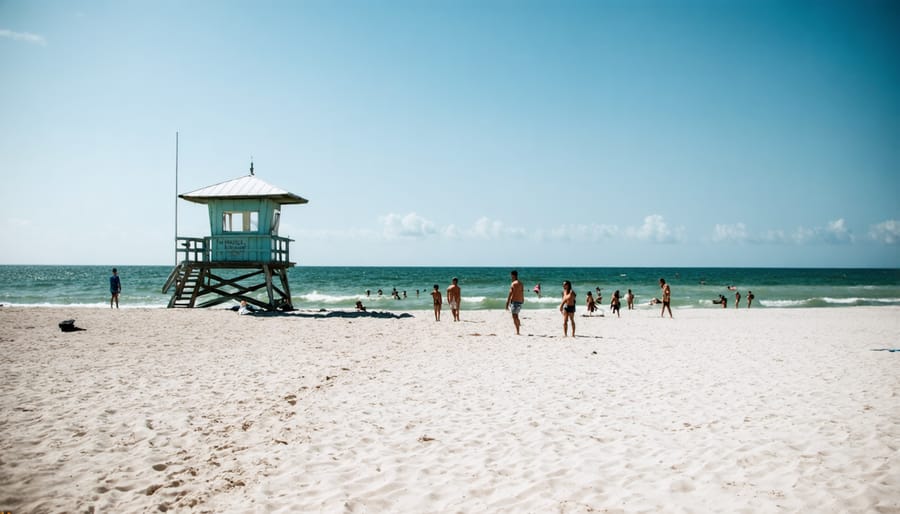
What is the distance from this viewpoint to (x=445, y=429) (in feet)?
18.4

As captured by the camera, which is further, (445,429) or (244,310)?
(244,310)

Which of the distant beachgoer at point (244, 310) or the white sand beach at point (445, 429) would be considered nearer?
the white sand beach at point (445, 429)

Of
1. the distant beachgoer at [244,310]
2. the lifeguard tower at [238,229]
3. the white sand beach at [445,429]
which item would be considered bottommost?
the white sand beach at [445,429]

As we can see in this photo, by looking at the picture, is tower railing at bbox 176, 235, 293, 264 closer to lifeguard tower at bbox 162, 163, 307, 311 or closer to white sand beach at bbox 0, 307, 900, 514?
lifeguard tower at bbox 162, 163, 307, 311

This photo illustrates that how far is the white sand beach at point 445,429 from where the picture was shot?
→ 13.1ft

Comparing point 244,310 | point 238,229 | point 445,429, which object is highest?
point 238,229

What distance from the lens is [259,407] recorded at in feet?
21.1

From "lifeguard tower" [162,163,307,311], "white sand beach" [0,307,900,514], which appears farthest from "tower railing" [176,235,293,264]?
"white sand beach" [0,307,900,514]

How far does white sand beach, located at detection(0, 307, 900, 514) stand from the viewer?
13.1 feet

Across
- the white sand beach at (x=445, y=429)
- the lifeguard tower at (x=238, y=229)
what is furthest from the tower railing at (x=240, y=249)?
the white sand beach at (x=445, y=429)

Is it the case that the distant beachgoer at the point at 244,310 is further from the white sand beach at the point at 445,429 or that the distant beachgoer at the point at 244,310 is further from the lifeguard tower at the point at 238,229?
the white sand beach at the point at 445,429

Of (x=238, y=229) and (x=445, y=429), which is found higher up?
(x=238, y=229)

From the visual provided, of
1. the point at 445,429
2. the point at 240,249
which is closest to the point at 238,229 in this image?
the point at 240,249

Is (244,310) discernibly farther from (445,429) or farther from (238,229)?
(445,429)
